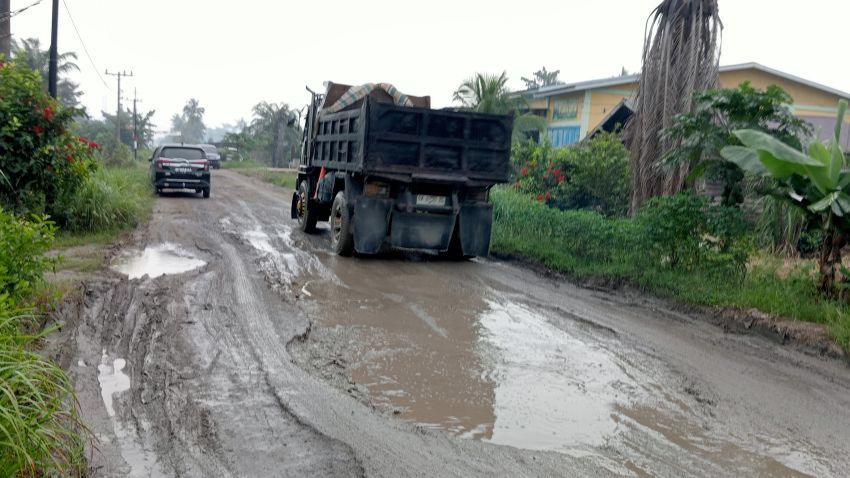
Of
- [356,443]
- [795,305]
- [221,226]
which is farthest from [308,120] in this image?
[356,443]

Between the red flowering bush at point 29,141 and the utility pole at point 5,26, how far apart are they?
145 inches

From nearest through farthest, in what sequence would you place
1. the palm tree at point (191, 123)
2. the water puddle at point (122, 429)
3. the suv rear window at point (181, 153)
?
1. the water puddle at point (122, 429)
2. the suv rear window at point (181, 153)
3. the palm tree at point (191, 123)

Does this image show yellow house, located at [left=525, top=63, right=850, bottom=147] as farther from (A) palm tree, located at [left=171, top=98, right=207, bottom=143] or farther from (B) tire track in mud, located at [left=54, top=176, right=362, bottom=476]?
(A) palm tree, located at [left=171, top=98, right=207, bottom=143]

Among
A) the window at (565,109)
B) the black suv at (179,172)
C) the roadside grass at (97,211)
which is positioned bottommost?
the roadside grass at (97,211)

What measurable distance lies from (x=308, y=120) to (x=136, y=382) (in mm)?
10313

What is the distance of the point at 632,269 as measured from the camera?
997cm

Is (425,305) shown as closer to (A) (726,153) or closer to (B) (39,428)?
(A) (726,153)

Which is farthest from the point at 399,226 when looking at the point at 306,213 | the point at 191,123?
the point at 191,123

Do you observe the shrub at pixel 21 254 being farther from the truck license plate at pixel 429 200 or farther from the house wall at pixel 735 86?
the house wall at pixel 735 86

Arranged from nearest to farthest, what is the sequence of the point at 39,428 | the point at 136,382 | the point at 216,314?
the point at 39,428 < the point at 136,382 < the point at 216,314

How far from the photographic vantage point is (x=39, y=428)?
3650 millimetres

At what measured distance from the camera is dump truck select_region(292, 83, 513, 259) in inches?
424

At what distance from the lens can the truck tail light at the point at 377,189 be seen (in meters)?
11.1

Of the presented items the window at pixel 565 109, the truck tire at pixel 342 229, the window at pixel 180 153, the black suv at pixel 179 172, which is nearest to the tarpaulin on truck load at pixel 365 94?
the truck tire at pixel 342 229
